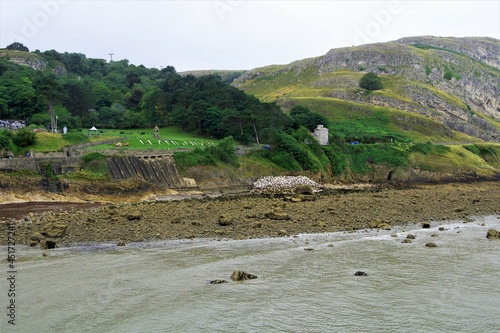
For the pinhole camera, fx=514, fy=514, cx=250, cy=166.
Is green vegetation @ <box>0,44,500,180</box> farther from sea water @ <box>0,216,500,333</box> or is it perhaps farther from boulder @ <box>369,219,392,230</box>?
sea water @ <box>0,216,500,333</box>

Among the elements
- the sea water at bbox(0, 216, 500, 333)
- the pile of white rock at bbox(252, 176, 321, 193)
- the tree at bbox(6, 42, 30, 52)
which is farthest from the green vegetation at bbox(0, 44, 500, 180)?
the tree at bbox(6, 42, 30, 52)

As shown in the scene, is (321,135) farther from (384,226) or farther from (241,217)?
(384,226)

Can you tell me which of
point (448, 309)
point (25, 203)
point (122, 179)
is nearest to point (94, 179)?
point (122, 179)

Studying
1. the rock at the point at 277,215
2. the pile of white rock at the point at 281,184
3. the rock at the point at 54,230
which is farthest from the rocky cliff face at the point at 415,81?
the rock at the point at 54,230

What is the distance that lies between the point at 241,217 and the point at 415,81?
381ft

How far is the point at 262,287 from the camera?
2225cm

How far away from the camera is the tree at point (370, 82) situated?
135500 millimetres

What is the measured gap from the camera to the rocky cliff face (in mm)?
128375

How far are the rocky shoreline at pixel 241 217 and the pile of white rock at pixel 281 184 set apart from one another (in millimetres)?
8741

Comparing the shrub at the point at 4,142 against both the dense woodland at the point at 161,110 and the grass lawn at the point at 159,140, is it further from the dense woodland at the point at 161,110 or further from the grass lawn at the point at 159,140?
the dense woodland at the point at 161,110

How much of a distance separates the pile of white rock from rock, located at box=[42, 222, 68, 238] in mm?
32726

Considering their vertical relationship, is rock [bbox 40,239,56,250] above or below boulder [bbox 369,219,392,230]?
above

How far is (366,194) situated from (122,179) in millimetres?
27220

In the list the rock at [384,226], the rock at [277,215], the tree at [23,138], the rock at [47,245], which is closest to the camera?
the rock at [47,245]
